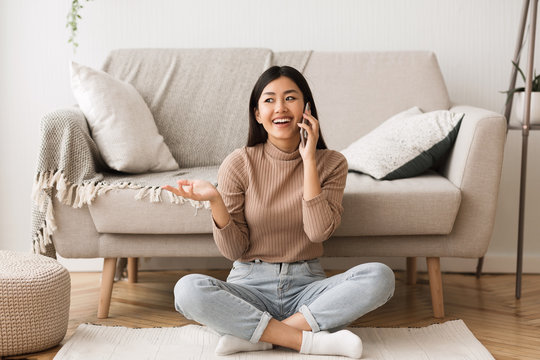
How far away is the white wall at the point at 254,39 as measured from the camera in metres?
2.76

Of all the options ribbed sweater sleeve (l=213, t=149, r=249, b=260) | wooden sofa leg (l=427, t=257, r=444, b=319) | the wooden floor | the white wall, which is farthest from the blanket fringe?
the white wall

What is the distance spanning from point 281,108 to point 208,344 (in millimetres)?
654

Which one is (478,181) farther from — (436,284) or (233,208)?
(233,208)

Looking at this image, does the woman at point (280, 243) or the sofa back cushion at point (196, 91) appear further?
the sofa back cushion at point (196, 91)

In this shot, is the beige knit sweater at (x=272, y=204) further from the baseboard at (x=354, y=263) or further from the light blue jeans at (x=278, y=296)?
the baseboard at (x=354, y=263)

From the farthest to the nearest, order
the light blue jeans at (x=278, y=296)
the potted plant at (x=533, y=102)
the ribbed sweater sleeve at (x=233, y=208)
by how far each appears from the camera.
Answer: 1. the potted plant at (x=533, y=102)
2. the ribbed sweater sleeve at (x=233, y=208)
3. the light blue jeans at (x=278, y=296)

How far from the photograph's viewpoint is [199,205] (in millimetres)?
1994

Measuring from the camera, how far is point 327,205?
5.80 ft

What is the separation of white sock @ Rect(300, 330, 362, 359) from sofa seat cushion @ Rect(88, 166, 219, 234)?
0.49 m

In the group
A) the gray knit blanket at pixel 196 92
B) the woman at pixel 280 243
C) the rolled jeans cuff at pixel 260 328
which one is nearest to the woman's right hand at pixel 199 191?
the woman at pixel 280 243

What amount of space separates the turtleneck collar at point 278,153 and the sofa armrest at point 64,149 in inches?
22.5

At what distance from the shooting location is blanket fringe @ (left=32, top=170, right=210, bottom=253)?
199 centimetres

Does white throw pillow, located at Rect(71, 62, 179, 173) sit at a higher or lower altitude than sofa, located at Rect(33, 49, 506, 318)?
higher

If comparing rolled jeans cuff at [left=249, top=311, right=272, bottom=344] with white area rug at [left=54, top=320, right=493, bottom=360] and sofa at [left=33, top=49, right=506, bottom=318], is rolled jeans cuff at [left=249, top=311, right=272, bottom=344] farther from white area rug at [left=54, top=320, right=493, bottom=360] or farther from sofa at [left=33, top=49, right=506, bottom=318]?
sofa at [left=33, top=49, right=506, bottom=318]
